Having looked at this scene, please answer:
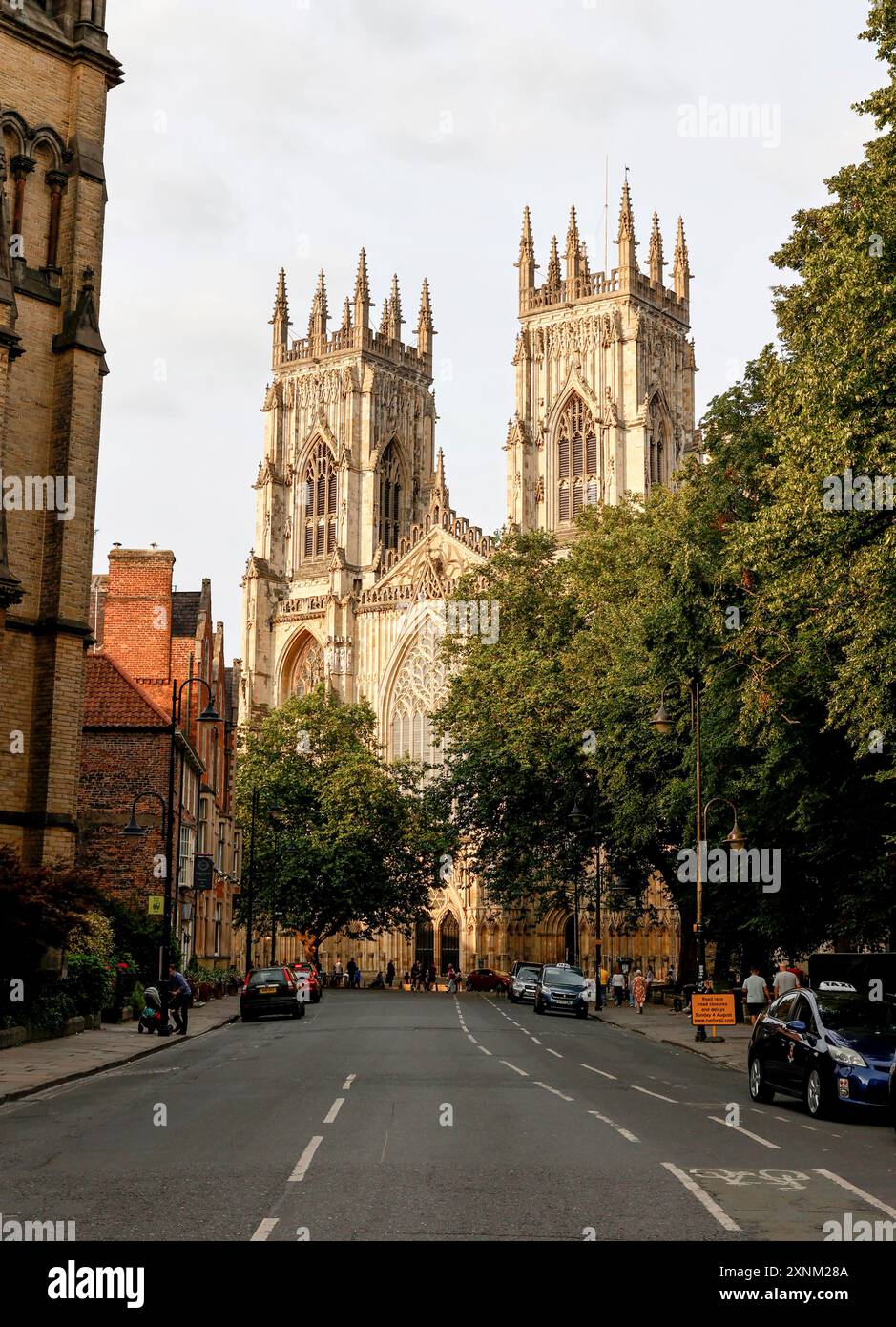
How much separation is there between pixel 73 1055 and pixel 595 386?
66697 millimetres

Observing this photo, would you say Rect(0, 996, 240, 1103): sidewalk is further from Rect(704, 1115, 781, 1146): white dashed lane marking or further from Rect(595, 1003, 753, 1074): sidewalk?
Rect(595, 1003, 753, 1074): sidewalk

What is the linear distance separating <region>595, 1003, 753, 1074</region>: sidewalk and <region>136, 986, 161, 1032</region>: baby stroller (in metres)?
10.2

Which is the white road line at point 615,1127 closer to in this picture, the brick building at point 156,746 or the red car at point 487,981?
the brick building at point 156,746

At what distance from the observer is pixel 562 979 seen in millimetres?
45688

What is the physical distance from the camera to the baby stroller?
101 ft

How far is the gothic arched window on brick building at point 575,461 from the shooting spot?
279ft

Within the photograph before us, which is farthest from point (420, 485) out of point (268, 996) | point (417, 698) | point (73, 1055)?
point (73, 1055)

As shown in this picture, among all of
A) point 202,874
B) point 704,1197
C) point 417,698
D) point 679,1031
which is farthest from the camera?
point 417,698

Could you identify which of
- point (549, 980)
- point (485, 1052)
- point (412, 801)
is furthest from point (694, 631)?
point (412, 801)

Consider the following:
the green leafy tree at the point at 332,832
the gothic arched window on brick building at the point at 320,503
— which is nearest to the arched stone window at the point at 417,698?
the green leafy tree at the point at 332,832

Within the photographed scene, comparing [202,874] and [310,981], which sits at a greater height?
[202,874]

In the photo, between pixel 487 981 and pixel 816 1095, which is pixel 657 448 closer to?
pixel 487 981

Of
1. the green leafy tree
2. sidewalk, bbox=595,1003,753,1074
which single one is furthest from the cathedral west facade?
sidewalk, bbox=595,1003,753,1074

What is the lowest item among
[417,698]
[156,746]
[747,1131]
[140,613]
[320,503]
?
[747,1131]
